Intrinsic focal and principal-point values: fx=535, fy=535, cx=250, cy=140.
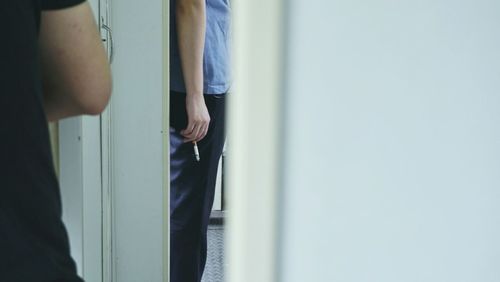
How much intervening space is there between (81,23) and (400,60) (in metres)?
0.41

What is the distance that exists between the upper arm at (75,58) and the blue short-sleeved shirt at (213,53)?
799mm

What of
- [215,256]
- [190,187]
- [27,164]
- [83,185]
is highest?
[27,164]

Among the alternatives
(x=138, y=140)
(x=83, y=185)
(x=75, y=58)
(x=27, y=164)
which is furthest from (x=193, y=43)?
(x=27, y=164)

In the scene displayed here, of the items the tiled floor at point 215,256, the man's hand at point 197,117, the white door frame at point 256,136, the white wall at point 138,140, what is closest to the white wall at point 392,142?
the white door frame at point 256,136

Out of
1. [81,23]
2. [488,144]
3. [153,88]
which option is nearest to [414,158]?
[488,144]

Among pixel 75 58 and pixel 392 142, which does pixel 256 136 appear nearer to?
pixel 392 142

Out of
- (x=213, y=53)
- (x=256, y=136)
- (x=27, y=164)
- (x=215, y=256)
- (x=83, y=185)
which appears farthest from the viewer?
(x=215, y=256)

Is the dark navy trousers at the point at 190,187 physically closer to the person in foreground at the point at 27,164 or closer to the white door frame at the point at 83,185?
the white door frame at the point at 83,185

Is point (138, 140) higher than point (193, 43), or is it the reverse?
point (193, 43)

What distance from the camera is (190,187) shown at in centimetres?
162

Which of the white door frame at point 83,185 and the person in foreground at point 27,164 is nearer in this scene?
the person in foreground at point 27,164

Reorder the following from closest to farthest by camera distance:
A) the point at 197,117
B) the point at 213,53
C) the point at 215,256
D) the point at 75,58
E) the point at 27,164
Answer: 1. the point at 27,164
2. the point at 75,58
3. the point at 197,117
4. the point at 213,53
5. the point at 215,256

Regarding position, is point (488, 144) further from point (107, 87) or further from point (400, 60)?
point (107, 87)

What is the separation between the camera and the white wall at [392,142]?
38 cm
